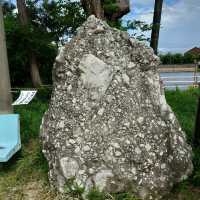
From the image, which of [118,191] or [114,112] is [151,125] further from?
[118,191]

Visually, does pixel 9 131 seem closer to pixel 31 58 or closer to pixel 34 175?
pixel 34 175

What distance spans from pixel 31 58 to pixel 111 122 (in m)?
6.35

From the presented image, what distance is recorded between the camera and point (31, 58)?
31.0 ft

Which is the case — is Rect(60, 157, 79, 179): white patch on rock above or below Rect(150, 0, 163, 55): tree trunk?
below

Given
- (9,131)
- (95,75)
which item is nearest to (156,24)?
(9,131)

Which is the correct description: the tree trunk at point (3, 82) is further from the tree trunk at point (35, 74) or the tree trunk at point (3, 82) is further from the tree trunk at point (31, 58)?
the tree trunk at point (35, 74)

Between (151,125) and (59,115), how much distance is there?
896mm

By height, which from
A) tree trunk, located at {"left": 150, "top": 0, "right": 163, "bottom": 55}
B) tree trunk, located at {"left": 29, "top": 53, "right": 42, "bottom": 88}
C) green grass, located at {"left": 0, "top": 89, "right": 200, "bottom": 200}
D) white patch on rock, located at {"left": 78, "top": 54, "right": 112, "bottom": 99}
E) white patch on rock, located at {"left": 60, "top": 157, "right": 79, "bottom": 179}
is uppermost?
tree trunk, located at {"left": 150, "top": 0, "right": 163, "bottom": 55}

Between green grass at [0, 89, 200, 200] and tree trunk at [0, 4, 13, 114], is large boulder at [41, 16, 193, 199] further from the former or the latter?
tree trunk at [0, 4, 13, 114]

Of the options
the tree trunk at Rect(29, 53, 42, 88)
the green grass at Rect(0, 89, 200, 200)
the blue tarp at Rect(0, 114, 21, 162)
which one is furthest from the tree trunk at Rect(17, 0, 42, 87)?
the blue tarp at Rect(0, 114, 21, 162)

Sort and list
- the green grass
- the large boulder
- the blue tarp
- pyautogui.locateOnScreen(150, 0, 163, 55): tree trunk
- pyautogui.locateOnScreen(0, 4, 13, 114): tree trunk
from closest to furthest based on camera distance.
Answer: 1. the large boulder
2. the green grass
3. the blue tarp
4. pyautogui.locateOnScreen(0, 4, 13, 114): tree trunk
5. pyautogui.locateOnScreen(150, 0, 163, 55): tree trunk

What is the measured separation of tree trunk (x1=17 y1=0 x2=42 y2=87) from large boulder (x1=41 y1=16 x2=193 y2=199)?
5.59 m

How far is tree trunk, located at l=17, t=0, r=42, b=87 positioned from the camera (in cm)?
899

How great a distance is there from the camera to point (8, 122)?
14.8ft
